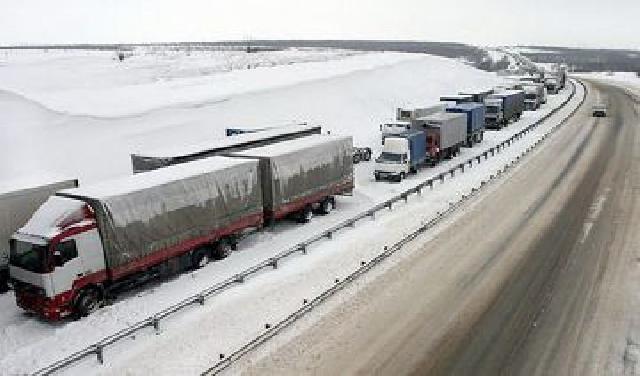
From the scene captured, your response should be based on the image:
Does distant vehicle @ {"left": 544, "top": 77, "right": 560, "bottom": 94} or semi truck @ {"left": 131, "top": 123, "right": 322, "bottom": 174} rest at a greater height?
distant vehicle @ {"left": 544, "top": 77, "right": 560, "bottom": 94}

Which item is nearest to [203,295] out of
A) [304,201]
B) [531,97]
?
[304,201]

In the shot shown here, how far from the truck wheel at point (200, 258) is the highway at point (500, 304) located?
687 cm

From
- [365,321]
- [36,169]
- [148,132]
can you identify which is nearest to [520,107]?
[148,132]

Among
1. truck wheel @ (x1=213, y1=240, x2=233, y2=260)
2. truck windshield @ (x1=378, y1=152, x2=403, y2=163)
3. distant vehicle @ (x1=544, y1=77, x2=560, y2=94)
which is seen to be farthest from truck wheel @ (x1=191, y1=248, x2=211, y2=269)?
distant vehicle @ (x1=544, y1=77, x2=560, y2=94)

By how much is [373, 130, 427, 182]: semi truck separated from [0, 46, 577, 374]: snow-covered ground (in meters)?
0.97

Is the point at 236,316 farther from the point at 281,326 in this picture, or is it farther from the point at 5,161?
the point at 5,161

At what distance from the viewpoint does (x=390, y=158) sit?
39.4 m

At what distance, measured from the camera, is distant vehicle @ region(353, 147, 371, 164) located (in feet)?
149

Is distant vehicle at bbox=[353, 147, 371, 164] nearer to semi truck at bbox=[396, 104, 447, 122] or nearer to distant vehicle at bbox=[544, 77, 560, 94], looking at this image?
semi truck at bbox=[396, 104, 447, 122]

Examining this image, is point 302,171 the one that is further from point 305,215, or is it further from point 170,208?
point 170,208

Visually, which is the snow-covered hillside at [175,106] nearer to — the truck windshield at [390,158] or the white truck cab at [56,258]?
the truck windshield at [390,158]

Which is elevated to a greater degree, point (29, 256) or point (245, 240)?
point (29, 256)

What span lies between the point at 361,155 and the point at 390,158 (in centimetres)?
647

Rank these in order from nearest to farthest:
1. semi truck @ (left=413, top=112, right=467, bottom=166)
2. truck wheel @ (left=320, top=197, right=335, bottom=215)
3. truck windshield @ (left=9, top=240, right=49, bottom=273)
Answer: truck windshield @ (left=9, top=240, right=49, bottom=273) → truck wheel @ (left=320, top=197, right=335, bottom=215) → semi truck @ (left=413, top=112, right=467, bottom=166)
